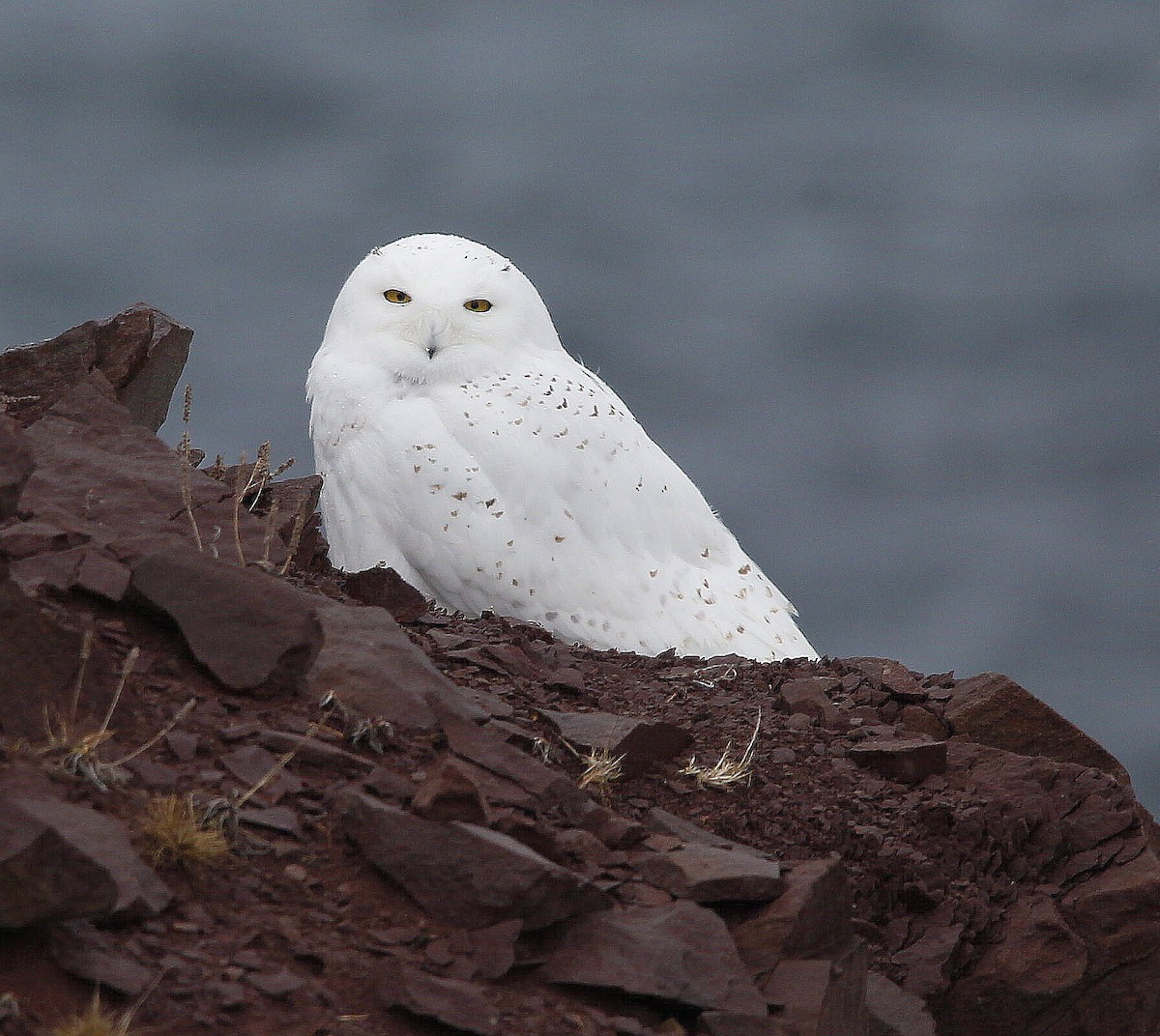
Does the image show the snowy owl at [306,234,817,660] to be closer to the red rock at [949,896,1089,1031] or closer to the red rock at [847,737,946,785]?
the red rock at [847,737,946,785]

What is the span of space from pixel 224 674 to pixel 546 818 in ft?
3.78

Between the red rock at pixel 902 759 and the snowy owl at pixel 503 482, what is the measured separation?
86.9 inches

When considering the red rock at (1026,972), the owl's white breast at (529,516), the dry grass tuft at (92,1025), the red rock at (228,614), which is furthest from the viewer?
the owl's white breast at (529,516)

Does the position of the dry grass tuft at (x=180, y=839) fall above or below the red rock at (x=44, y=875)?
above

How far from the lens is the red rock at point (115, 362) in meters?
7.71

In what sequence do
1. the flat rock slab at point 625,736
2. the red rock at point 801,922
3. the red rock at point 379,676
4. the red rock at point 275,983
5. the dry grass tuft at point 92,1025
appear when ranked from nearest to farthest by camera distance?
the dry grass tuft at point 92,1025
the red rock at point 275,983
the red rock at point 801,922
the red rock at point 379,676
the flat rock slab at point 625,736

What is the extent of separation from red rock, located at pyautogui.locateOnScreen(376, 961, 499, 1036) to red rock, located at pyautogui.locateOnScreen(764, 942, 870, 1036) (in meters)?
1.01

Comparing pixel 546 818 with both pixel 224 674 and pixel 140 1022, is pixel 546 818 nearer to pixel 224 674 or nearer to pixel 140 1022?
pixel 224 674

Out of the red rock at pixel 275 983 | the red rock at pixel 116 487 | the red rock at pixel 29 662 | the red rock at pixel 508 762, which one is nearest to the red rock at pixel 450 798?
the red rock at pixel 508 762

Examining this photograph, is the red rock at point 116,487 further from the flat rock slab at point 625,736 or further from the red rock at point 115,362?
the flat rock slab at point 625,736

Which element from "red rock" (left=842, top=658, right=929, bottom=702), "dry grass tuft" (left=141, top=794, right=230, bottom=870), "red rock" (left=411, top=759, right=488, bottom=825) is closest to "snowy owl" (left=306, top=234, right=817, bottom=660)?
"red rock" (left=842, top=658, right=929, bottom=702)

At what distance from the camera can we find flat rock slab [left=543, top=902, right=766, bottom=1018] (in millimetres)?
4375

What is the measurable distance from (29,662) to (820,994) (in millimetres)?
2546

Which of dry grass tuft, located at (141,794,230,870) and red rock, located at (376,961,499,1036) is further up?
dry grass tuft, located at (141,794,230,870)
